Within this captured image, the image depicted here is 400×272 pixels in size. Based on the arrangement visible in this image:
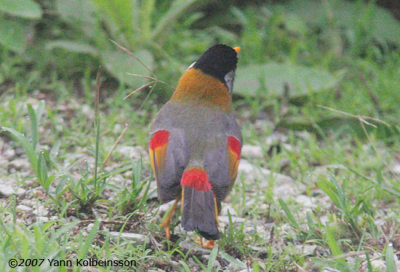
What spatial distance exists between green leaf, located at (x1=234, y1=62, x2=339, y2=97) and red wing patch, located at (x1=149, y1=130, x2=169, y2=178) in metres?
1.99

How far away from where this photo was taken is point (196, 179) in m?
2.79

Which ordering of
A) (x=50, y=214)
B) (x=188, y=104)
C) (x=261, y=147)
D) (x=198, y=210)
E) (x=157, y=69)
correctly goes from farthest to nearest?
(x=157, y=69) → (x=261, y=147) → (x=188, y=104) → (x=50, y=214) → (x=198, y=210)

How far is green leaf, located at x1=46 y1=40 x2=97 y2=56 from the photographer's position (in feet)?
15.2

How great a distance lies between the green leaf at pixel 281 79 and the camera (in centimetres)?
499

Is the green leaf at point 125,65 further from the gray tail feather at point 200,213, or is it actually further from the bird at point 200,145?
the gray tail feather at point 200,213

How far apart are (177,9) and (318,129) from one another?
169 cm

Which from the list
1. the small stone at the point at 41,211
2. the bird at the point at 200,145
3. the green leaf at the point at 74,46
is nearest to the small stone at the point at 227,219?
the bird at the point at 200,145

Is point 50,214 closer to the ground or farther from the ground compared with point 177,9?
closer to the ground

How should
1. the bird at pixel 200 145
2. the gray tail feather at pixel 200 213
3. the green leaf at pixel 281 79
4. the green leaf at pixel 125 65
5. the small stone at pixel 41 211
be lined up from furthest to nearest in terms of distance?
1. the green leaf at pixel 281 79
2. the green leaf at pixel 125 65
3. the small stone at pixel 41 211
4. the bird at pixel 200 145
5. the gray tail feather at pixel 200 213

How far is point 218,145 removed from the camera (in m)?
3.05

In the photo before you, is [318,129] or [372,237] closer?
[372,237]

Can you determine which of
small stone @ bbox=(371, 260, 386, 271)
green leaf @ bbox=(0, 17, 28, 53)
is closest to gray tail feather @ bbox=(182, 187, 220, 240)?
small stone @ bbox=(371, 260, 386, 271)

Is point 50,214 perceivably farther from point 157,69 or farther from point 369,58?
point 369,58

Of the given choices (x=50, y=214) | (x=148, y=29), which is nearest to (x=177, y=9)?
(x=148, y=29)
